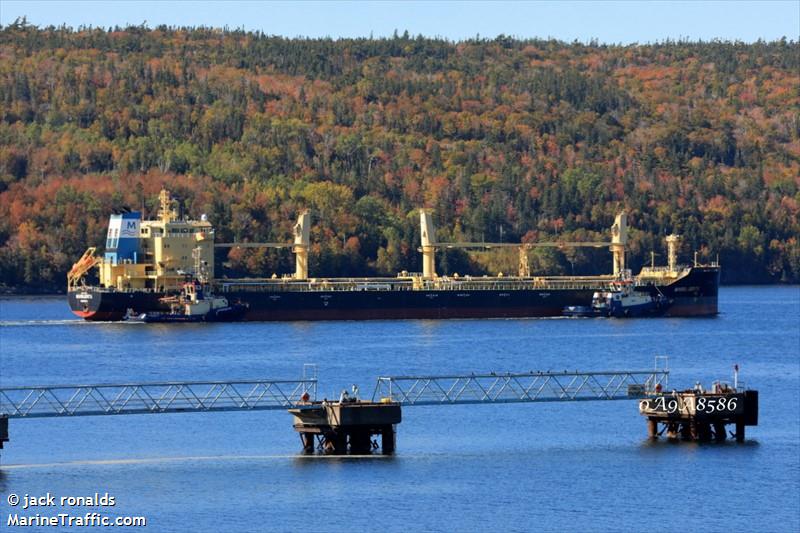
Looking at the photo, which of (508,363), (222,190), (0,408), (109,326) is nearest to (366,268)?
(222,190)

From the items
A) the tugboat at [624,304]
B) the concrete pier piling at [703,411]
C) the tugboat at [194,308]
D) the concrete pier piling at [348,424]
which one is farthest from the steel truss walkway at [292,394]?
the tugboat at [624,304]

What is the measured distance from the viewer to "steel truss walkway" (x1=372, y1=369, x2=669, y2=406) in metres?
57.0

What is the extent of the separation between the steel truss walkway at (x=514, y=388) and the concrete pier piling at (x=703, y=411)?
0.81m

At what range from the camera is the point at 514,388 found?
69250mm

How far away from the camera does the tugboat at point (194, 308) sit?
372ft

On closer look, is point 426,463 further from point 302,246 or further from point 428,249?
point 428,249

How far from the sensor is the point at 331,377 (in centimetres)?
7669

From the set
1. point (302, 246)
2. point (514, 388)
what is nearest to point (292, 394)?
point (514, 388)

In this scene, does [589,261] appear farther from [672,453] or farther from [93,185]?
[672,453]

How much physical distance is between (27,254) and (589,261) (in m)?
55.9

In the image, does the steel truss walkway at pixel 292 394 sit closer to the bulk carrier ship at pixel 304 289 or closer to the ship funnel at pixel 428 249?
the bulk carrier ship at pixel 304 289

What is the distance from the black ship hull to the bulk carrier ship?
62 mm

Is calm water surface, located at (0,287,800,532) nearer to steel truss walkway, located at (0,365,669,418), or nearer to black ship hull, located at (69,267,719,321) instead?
steel truss walkway, located at (0,365,669,418)

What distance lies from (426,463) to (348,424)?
2.47 metres
